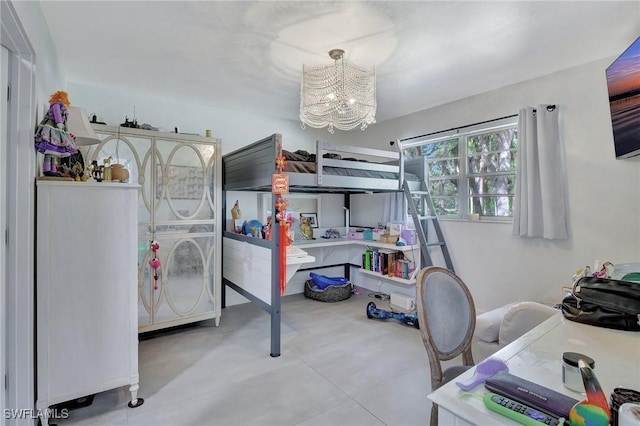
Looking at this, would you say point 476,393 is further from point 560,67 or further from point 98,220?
point 560,67

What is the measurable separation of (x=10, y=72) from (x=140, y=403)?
76.9 inches

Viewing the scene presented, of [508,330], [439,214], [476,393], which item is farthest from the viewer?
[439,214]

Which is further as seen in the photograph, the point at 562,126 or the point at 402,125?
the point at 402,125

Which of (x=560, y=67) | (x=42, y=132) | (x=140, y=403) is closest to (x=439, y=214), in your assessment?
(x=560, y=67)

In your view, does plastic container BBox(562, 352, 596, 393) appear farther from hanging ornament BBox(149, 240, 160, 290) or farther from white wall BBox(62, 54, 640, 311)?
hanging ornament BBox(149, 240, 160, 290)

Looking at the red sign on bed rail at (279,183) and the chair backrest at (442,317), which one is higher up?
the red sign on bed rail at (279,183)

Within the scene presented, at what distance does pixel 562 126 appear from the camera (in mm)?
2760

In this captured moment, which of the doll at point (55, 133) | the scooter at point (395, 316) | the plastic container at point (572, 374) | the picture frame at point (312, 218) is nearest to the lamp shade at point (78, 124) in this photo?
the doll at point (55, 133)

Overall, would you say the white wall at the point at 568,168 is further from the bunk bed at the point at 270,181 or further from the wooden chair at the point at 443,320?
the wooden chair at the point at 443,320

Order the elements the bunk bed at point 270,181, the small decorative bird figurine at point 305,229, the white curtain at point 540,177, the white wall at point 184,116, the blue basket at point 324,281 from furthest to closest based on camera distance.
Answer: the small decorative bird figurine at point 305,229 → the blue basket at point 324,281 → the white wall at point 184,116 → the white curtain at point 540,177 → the bunk bed at point 270,181

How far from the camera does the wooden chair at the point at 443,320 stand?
1352 mm

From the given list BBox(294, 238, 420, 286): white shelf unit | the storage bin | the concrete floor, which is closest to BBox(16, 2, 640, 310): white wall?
BBox(294, 238, 420, 286): white shelf unit

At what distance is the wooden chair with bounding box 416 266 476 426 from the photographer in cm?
135

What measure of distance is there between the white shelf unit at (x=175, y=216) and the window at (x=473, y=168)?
255 cm
